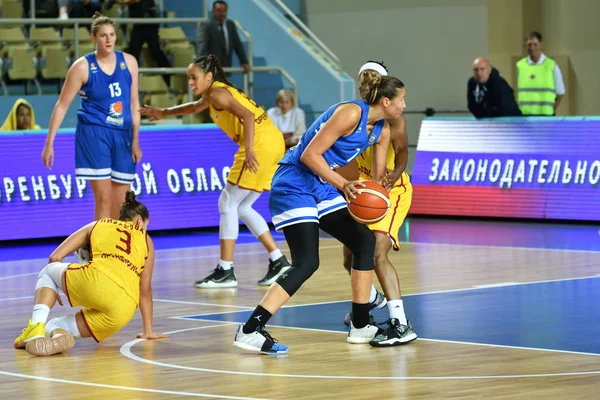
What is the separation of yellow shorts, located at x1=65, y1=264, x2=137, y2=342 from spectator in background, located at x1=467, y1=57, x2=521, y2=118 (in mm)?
10134

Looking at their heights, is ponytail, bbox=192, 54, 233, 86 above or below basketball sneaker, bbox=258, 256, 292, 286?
above

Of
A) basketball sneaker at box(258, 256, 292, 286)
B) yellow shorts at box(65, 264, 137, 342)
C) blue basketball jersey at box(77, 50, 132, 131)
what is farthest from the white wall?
yellow shorts at box(65, 264, 137, 342)

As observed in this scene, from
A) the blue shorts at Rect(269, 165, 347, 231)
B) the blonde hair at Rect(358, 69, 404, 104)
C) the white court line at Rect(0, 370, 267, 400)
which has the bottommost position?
the white court line at Rect(0, 370, 267, 400)

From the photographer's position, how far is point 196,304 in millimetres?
10344

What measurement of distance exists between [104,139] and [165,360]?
11.9 feet

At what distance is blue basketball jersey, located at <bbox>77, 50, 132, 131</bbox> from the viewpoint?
35.8ft

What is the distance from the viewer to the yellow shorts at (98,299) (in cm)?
809

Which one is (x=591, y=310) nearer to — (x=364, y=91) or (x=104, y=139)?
(x=364, y=91)

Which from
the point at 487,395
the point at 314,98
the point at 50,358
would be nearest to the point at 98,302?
the point at 50,358

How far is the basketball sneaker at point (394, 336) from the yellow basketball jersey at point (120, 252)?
5.06 ft

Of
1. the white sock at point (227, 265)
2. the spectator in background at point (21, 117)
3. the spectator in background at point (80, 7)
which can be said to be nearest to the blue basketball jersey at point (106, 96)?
the white sock at point (227, 265)

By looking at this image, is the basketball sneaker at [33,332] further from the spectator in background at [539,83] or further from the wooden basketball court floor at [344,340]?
the spectator in background at [539,83]

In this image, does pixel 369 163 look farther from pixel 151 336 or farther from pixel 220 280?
pixel 220 280

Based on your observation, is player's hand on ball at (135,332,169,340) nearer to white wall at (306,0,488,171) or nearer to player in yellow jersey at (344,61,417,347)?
player in yellow jersey at (344,61,417,347)
